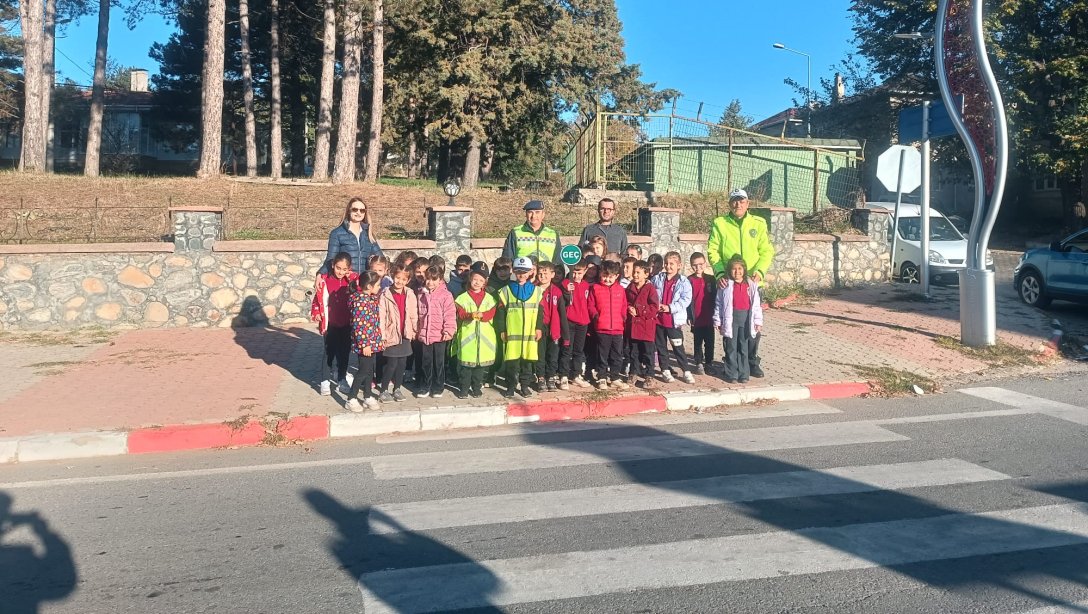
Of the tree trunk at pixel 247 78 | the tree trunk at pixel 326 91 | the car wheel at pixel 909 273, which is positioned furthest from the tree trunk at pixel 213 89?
the car wheel at pixel 909 273

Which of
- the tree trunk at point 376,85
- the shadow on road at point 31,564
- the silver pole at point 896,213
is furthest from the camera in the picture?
the tree trunk at point 376,85

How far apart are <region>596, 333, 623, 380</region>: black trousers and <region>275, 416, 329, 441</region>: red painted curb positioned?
278 cm

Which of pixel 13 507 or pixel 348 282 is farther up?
pixel 348 282

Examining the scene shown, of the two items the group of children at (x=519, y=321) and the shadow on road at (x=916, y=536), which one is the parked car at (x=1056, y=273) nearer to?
the group of children at (x=519, y=321)

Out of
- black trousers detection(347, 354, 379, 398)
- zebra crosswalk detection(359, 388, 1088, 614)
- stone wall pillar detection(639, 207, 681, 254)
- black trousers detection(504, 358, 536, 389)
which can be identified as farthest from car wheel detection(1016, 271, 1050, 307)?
black trousers detection(347, 354, 379, 398)

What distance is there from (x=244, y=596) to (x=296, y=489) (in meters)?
1.73

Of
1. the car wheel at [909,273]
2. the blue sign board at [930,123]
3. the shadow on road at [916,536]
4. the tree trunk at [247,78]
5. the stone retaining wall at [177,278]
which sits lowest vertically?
the shadow on road at [916,536]

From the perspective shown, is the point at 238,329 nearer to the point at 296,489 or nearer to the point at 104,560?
the point at 296,489

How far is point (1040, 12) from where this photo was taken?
2620 centimetres

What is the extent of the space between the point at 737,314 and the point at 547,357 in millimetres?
2074

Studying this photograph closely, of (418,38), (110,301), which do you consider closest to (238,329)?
(110,301)

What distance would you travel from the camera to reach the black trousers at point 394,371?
786 centimetres

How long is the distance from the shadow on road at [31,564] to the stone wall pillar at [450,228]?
839 cm

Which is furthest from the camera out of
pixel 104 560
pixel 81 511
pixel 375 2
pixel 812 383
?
pixel 375 2
